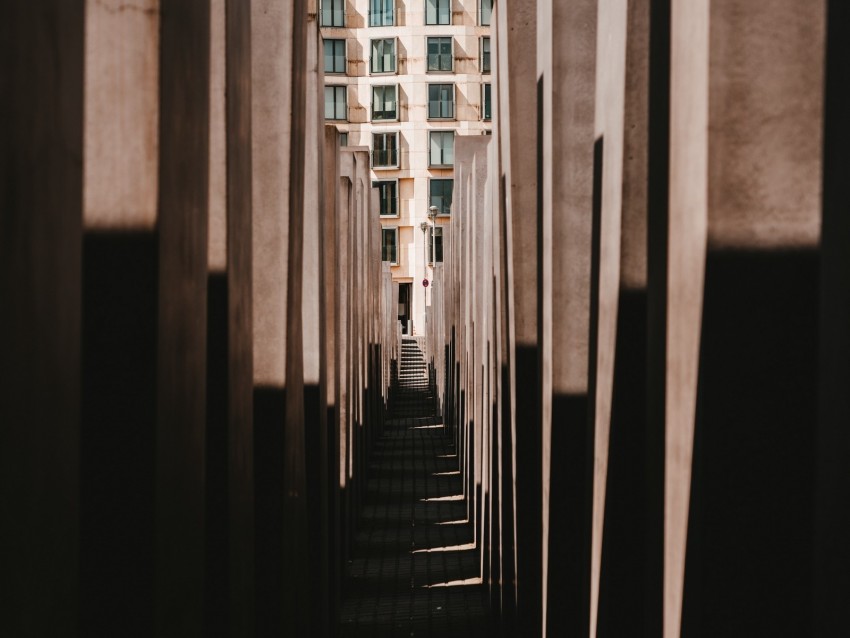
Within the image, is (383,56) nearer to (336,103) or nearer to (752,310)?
(336,103)

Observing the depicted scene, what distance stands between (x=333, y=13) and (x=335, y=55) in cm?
200

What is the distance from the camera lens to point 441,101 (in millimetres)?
52062

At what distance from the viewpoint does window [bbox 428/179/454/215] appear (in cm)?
5288

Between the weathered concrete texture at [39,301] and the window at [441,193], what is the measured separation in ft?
167

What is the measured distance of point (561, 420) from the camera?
191 inches

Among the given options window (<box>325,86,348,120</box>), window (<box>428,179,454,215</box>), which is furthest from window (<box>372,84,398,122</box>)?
window (<box>428,179,454,215</box>)

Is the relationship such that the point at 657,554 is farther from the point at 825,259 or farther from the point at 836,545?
the point at 825,259

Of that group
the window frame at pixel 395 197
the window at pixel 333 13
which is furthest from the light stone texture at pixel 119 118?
the window at pixel 333 13

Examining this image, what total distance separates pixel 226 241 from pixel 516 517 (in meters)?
3.17

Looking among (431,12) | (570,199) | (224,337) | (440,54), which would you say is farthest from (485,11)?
(224,337)

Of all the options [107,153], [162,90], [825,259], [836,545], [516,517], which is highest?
[162,90]

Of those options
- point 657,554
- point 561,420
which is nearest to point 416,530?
point 561,420

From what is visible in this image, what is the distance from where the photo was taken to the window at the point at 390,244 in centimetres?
5328

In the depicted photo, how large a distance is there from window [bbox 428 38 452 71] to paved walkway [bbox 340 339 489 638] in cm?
3307
